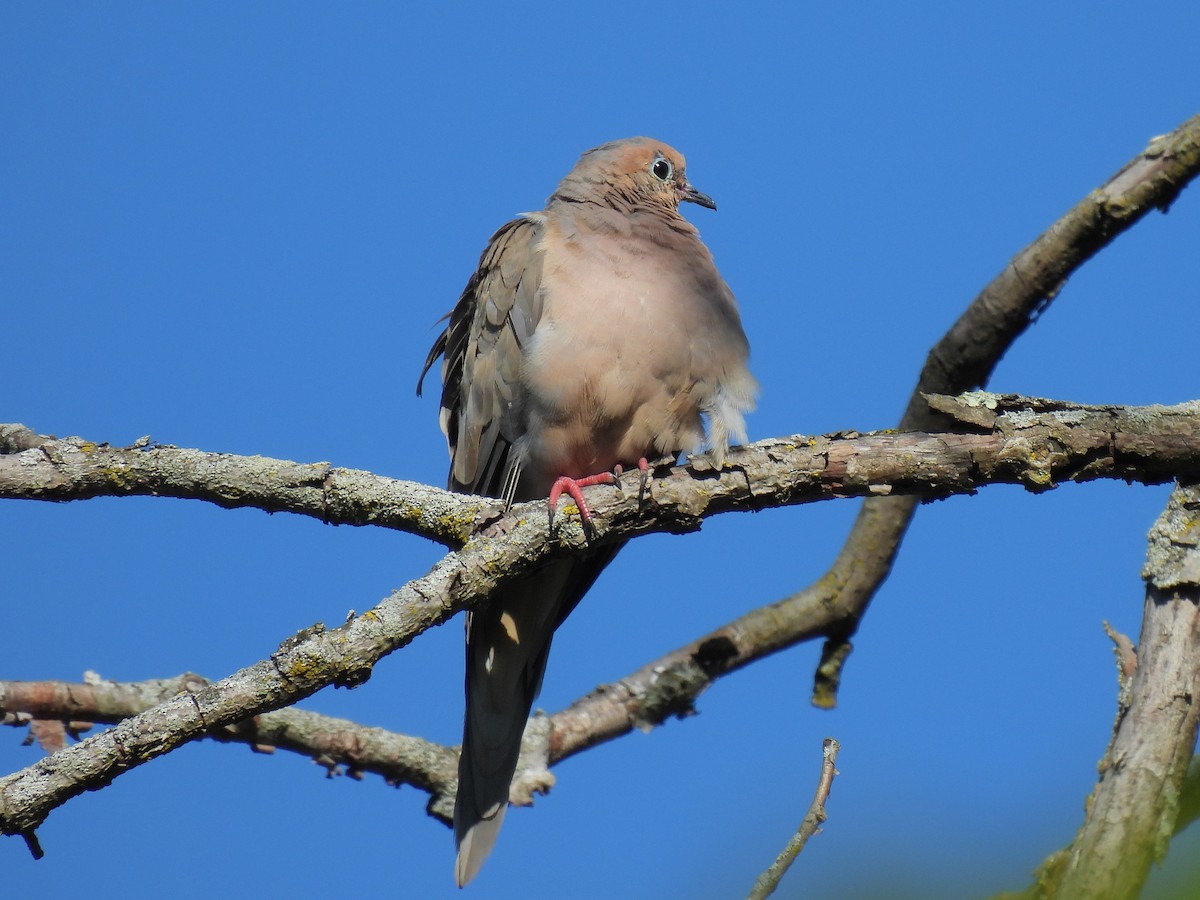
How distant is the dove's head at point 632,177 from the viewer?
570 centimetres

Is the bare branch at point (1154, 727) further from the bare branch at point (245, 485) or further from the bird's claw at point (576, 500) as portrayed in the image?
the bare branch at point (245, 485)

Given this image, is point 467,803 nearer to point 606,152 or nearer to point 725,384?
point 725,384

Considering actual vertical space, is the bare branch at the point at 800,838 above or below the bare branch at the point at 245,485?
below

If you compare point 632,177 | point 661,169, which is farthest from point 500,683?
point 661,169

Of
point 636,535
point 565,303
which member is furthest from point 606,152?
point 636,535

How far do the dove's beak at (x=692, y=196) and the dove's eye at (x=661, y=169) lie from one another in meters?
0.13

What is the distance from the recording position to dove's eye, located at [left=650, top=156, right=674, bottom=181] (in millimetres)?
5996

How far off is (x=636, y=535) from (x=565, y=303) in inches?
54.7

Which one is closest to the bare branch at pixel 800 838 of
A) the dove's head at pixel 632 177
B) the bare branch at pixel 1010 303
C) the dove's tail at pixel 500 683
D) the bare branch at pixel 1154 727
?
the bare branch at pixel 1154 727

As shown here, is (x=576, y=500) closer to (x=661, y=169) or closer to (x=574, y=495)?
(x=574, y=495)

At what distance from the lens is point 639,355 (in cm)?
472

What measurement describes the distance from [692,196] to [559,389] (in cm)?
192

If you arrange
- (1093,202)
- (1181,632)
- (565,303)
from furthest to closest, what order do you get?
1. (565,303)
2. (1093,202)
3. (1181,632)

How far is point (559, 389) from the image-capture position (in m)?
4.77
